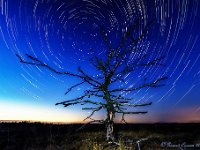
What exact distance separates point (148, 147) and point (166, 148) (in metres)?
0.88

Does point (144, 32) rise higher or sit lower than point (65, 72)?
higher

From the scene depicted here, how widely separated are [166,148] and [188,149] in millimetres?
1032

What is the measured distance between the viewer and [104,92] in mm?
14797

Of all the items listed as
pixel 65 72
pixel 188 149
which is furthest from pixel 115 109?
pixel 188 149

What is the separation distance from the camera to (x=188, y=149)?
605 inches

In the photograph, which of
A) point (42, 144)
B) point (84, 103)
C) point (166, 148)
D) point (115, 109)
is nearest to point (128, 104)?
point (115, 109)

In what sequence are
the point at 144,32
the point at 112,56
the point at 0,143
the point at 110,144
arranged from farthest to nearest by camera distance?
1. the point at 0,143
2. the point at 110,144
3. the point at 112,56
4. the point at 144,32

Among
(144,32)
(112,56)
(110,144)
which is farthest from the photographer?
(110,144)

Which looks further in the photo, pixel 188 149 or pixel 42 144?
pixel 42 144

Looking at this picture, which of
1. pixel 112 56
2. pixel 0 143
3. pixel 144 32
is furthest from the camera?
pixel 0 143

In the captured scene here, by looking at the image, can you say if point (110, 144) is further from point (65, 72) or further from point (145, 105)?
point (65, 72)

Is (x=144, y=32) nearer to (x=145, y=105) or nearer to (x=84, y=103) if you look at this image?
(x=145, y=105)

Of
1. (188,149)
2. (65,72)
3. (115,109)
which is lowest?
(188,149)

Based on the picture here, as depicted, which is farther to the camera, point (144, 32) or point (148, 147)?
point (148, 147)
